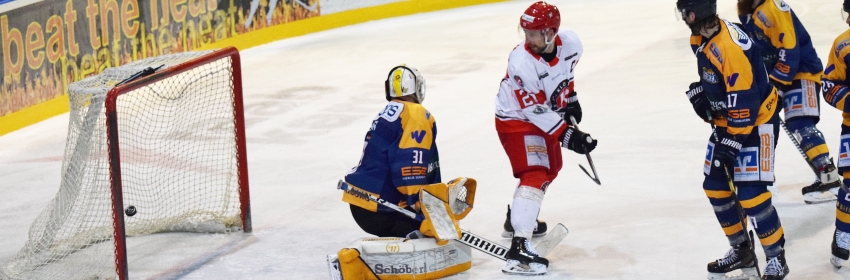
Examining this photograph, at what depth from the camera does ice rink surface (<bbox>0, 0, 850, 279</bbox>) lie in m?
4.57

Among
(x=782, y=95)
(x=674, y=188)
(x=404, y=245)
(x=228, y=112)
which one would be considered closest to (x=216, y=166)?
(x=228, y=112)

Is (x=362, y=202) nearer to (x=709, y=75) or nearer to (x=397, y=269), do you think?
(x=397, y=269)

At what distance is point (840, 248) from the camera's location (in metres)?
4.15

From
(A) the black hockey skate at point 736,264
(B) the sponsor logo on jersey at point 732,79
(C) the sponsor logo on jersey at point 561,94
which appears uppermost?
(B) the sponsor logo on jersey at point 732,79

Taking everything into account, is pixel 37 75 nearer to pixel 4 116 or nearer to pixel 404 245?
pixel 4 116

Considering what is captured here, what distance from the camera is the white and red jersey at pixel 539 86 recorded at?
14.0ft

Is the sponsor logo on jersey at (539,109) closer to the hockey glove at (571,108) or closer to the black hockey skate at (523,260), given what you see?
the hockey glove at (571,108)

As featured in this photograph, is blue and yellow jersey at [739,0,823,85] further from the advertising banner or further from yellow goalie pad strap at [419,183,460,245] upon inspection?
the advertising banner

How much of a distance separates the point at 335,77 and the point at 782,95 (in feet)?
14.3

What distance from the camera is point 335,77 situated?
864 cm

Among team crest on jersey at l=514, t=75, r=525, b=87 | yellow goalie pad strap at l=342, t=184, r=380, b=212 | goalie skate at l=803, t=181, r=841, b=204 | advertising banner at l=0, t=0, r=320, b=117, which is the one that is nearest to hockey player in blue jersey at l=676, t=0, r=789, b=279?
team crest on jersey at l=514, t=75, r=525, b=87

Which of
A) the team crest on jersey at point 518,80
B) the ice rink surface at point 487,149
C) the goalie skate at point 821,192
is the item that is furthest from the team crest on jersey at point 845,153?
the team crest on jersey at point 518,80

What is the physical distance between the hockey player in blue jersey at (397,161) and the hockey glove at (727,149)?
3.51 ft

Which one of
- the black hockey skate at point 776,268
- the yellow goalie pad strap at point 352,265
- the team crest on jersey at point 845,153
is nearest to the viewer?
the black hockey skate at point 776,268
